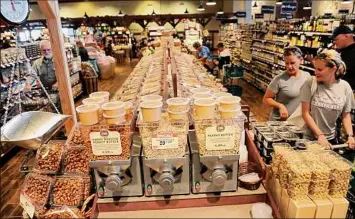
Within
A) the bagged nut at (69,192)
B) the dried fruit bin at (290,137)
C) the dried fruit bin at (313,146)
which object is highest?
the dried fruit bin at (313,146)

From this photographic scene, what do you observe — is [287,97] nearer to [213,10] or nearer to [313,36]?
[313,36]

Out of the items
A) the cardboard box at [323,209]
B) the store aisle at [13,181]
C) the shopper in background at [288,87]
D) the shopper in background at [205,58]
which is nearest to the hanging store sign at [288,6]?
the shopper in background at [205,58]

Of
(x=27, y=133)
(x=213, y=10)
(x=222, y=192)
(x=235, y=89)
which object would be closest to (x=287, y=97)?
(x=222, y=192)

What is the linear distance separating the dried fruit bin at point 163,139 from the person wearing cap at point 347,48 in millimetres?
3719

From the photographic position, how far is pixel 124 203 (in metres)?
1.34

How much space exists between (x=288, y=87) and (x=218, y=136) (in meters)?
2.06

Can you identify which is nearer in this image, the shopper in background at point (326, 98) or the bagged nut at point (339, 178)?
the bagged nut at point (339, 178)

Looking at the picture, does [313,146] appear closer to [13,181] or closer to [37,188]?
[37,188]

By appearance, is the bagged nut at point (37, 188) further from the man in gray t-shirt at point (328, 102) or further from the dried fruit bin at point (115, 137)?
the man in gray t-shirt at point (328, 102)

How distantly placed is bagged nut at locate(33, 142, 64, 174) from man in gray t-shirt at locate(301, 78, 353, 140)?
2079 mm

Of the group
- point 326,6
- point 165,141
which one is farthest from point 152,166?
point 326,6

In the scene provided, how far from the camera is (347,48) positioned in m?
4.10

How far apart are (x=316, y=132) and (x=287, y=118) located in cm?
56

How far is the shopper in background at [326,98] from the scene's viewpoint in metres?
2.38
